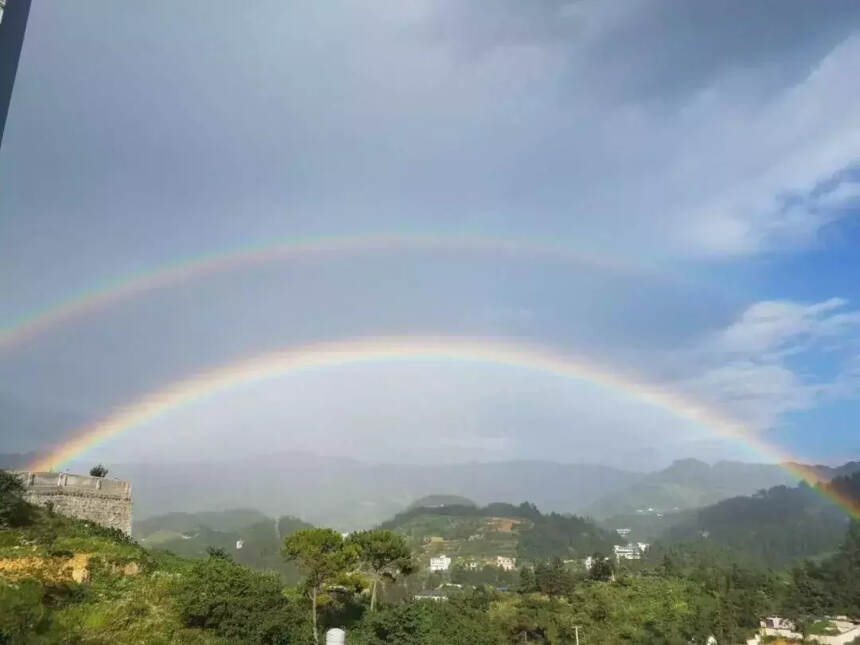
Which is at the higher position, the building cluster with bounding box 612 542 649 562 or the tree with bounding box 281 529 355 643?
the tree with bounding box 281 529 355 643

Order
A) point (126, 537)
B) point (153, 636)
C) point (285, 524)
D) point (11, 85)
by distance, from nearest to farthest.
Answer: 1. point (153, 636)
2. point (11, 85)
3. point (126, 537)
4. point (285, 524)

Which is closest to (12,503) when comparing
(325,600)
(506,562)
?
(325,600)

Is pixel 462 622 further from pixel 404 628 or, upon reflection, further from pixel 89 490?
pixel 89 490

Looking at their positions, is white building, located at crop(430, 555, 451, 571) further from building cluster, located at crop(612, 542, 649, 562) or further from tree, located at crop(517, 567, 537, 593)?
tree, located at crop(517, 567, 537, 593)

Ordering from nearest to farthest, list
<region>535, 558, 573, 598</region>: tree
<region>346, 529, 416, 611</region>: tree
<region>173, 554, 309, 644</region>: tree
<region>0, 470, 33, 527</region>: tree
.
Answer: <region>173, 554, 309, 644</region>: tree
<region>0, 470, 33, 527</region>: tree
<region>346, 529, 416, 611</region>: tree
<region>535, 558, 573, 598</region>: tree

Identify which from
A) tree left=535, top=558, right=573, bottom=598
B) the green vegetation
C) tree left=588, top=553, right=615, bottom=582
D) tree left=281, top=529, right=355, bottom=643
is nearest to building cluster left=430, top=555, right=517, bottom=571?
tree left=588, top=553, right=615, bottom=582

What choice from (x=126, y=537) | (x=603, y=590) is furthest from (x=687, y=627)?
(x=126, y=537)
